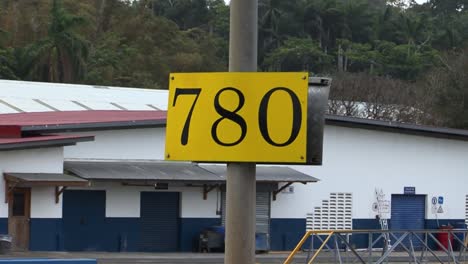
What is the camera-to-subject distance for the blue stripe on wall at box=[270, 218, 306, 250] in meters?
39.7

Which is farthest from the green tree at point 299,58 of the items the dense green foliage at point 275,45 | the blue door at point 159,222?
the blue door at point 159,222

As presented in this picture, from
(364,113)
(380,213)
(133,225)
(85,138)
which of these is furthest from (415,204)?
(364,113)

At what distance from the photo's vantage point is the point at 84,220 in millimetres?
35406

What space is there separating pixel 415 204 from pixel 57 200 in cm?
1600

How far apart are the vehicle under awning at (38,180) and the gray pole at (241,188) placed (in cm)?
2484

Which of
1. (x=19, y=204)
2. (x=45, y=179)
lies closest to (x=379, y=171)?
(x=45, y=179)

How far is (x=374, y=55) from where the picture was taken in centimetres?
9256

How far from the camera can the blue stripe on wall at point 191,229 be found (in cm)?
3772

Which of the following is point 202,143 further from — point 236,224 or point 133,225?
point 133,225

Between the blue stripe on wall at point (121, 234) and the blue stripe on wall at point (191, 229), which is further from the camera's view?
the blue stripe on wall at point (191, 229)

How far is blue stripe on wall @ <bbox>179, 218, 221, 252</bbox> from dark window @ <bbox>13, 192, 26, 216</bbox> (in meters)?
6.75

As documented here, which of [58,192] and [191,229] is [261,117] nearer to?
[58,192]

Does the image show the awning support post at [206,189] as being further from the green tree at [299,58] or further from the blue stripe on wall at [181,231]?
the green tree at [299,58]

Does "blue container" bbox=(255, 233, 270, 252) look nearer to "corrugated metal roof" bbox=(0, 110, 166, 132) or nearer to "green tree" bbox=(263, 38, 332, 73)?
"corrugated metal roof" bbox=(0, 110, 166, 132)
